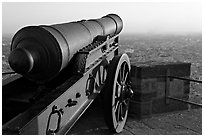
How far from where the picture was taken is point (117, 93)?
3744 mm

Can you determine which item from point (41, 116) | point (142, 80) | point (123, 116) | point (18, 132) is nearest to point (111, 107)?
point (123, 116)

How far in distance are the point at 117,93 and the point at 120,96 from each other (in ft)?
0.34

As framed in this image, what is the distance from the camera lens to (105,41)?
387 centimetres

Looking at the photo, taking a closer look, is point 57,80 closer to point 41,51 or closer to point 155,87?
point 41,51

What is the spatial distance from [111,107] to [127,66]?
2.55ft

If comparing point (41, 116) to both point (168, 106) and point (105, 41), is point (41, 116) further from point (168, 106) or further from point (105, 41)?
point (168, 106)

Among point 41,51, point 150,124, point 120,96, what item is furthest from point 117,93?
point 41,51

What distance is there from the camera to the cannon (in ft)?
7.82

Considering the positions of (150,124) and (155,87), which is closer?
(150,124)

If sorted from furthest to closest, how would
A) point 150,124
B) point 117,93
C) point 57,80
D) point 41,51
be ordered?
point 150,124 < point 117,93 < point 57,80 < point 41,51

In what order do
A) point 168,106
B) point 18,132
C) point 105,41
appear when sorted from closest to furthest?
point 18,132, point 105,41, point 168,106

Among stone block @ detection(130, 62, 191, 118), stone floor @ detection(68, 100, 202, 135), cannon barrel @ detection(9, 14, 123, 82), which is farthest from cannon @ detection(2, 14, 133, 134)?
stone block @ detection(130, 62, 191, 118)

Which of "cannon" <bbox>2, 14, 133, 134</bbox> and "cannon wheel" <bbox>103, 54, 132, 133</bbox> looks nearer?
"cannon" <bbox>2, 14, 133, 134</bbox>

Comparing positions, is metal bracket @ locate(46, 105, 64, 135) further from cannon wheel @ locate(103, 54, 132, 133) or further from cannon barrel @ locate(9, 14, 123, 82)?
cannon wheel @ locate(103, 54, 132, 133)
